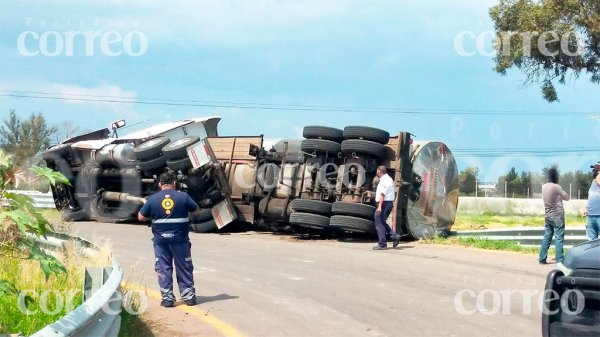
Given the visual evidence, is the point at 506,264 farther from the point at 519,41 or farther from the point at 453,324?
the point at 519,41

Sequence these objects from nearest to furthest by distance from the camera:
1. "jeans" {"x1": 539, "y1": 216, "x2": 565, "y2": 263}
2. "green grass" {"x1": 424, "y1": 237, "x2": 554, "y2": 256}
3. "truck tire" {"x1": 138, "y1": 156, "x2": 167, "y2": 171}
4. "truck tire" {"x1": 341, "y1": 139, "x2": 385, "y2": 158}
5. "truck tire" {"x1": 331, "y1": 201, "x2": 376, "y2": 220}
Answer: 1. "jeans" {"x1": 539, "y1": 216, "x2": 565, "y2": 263}
2. "green grass" {"x1": 424, "y1": 237, "x2": 554, "y2": 256}
3. "truck tire" {"x1": 331, "y1": 201, "x2": 376, "y2": 220}
4. "truck tire" {"x1": 341, "y1": 139, "x2": 385, "y2": 158}
5. "truck tire" {"x1": 138, "y1": 156, "x2": 167, "y2": 171}

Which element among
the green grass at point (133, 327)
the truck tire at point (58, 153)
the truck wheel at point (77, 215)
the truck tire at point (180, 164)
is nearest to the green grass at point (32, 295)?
the green grass at point (133, 327)

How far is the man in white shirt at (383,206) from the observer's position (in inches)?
569

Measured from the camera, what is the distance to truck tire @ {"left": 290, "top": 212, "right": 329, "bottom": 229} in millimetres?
15953

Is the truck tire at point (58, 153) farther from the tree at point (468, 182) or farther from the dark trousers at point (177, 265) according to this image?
the tree at point (468, 182)

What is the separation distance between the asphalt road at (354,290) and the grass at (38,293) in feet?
2.46

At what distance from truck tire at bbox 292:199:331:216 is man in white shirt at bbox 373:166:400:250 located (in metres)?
1.64

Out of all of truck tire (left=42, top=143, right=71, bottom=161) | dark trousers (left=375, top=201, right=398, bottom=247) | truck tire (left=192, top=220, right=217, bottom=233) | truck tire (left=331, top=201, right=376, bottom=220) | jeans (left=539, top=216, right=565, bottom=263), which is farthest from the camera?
truck tire (left=42, top=143, right=71, bottom=161)

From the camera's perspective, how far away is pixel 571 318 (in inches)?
186

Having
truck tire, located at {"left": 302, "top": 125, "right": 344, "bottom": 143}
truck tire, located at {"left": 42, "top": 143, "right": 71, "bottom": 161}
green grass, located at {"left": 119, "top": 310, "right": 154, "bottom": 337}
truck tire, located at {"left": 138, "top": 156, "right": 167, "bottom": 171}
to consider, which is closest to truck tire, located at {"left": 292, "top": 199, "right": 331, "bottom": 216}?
truck tire, located at {"left": 302, "top": 125, "right": 344, "bottom": 143}

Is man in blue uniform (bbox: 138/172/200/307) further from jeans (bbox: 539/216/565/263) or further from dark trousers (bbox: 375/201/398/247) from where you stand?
jeans (bbox: 539/216/565/263)

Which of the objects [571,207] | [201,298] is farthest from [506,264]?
[571,207]

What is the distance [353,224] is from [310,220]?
1.02 meters

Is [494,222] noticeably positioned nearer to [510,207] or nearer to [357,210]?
[510,207]
